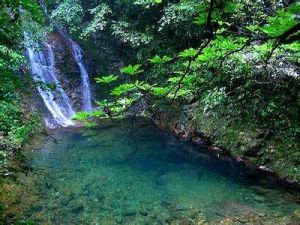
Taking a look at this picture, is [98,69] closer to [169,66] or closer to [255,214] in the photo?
[169,66]

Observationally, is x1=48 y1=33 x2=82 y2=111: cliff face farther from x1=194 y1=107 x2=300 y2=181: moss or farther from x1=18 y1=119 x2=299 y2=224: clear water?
x1=194 y1=107 x2=300 y2=181: moss

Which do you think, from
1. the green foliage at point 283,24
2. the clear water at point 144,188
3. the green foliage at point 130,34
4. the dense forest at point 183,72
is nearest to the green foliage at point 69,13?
the dense forest at point 183,72

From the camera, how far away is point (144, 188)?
7.05 meters

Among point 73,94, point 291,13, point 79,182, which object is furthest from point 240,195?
point 73,94

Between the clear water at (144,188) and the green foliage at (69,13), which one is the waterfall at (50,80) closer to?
the green foliage at (69,13)

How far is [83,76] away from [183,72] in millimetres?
13419

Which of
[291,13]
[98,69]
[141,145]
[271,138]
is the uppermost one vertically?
[291,13]

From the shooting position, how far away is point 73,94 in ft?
49.6

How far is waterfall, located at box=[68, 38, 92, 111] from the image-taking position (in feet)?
49.5

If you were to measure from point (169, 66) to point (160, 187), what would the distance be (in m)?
6.35

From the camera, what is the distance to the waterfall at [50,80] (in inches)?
538

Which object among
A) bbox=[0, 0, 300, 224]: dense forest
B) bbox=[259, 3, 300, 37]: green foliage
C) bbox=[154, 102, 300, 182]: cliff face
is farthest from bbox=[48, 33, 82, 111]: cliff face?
bbox=[259, 3, 300, 37]: green foliage

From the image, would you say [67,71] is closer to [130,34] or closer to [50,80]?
[50,80]

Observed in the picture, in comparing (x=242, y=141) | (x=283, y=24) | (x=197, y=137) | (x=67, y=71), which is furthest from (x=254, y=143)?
(x=67, y=71)
